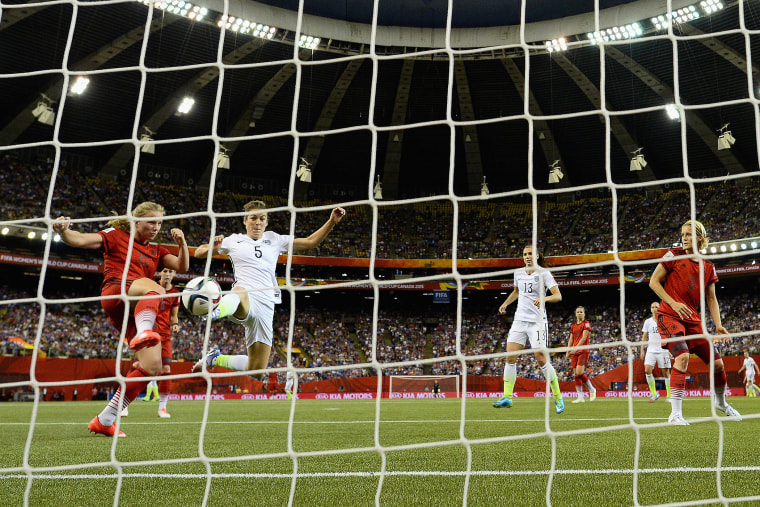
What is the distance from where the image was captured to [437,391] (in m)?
22.8

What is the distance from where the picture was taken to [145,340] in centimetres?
413

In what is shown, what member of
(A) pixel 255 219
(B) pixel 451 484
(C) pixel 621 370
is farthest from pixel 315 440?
(C) pixel 621 370

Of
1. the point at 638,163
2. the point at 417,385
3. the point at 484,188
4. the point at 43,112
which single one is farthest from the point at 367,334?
the point at 43,112

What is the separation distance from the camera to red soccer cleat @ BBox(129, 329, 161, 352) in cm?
413

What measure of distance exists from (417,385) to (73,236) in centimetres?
1951

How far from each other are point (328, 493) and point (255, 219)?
3388 mm

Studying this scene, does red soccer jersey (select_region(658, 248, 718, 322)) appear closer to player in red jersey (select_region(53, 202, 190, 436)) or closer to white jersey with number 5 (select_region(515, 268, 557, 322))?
white jersey with number 5 (select_region(515, 268, 557, 322))

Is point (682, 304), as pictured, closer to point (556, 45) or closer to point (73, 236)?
point (556, 45)

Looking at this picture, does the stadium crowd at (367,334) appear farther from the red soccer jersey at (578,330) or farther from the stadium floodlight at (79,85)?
the red soccer jersey at (578,330)

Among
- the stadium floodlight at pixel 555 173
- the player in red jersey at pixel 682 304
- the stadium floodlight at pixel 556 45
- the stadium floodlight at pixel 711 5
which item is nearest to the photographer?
the stadium floodlight at pixel 556 45

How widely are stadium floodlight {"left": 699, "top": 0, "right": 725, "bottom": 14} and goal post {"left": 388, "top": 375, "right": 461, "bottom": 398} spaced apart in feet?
48.3

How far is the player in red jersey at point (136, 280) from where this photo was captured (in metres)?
4.36

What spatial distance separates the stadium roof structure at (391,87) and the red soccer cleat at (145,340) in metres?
11.0

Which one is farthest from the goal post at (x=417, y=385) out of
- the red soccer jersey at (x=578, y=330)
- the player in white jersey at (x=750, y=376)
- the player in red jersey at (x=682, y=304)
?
the player in red jersey at (x=682, y=304)
